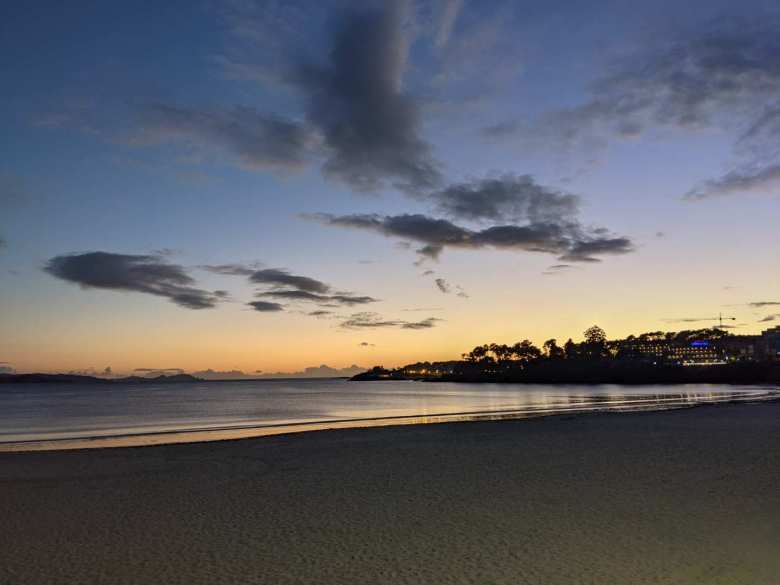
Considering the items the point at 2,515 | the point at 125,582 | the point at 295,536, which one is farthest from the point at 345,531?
the point at 2,515

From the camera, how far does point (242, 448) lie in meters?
23.2

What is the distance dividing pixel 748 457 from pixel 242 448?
1777 centimetres

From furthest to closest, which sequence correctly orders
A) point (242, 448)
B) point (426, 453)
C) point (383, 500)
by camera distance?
point (242, 448), point (426, 453), point (383, 500)

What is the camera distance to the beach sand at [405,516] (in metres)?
8.04

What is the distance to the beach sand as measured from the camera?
8.04 m

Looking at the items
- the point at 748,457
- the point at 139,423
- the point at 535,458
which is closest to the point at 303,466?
the point at 535,458

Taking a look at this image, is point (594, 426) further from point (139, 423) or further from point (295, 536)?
point (139, 423)

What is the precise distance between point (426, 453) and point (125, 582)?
13483 mm

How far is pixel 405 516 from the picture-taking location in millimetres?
11148

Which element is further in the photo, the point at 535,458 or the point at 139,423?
the point at 139,423

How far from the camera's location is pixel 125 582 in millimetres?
7738

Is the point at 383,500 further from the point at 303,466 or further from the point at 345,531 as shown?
the point at 303,466

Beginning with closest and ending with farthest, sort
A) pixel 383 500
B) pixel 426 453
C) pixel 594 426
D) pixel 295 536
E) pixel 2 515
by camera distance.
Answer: pixel 295 536
pixel 2 515
pixel 383 500
pixel 426 453
pixel 594 426

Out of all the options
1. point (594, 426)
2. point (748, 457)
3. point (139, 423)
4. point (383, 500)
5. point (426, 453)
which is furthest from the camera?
point (139, 423)
